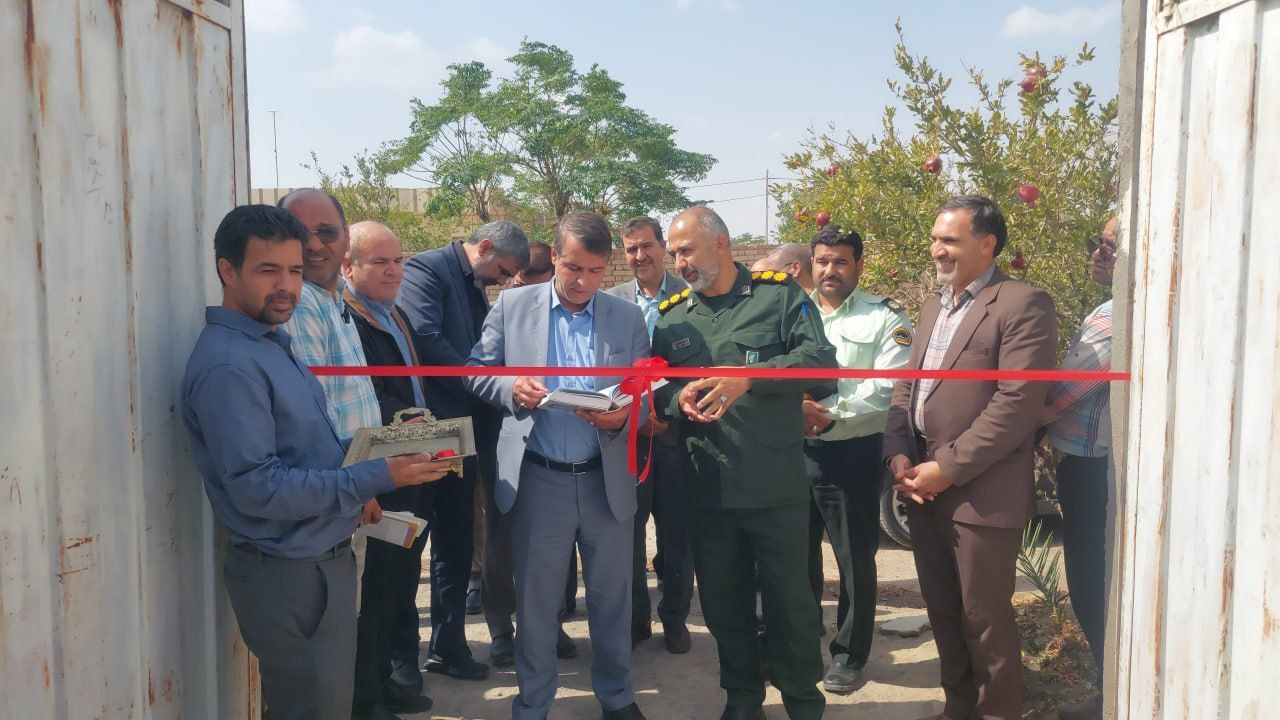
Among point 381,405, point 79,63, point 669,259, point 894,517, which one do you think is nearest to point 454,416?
point 381,405

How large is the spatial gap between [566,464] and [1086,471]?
2027 mm

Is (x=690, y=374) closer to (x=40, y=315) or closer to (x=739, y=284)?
(x=739, y=284)

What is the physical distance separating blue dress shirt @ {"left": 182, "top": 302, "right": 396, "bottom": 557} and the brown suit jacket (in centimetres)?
207

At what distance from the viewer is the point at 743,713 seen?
3.54 meters

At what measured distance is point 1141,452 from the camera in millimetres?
2406

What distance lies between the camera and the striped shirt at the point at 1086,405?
11.0 ft

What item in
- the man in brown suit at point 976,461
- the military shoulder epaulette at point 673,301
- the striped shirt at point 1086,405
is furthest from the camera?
the military shoulder epaulette at point 673,301

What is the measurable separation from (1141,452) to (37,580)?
276cm

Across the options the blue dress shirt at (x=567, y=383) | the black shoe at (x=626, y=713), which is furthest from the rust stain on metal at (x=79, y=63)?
the black shoe at (x=626, y=713)

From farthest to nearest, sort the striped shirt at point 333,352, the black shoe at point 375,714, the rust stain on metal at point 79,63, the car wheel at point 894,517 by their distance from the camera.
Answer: the car wheel at point 894,517 < the black shoe at point 375,714 < the striped shirt at point 333,352 < the rust stain on metal at point 79,63

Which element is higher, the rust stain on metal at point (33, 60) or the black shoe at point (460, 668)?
the rust stain on metal at point (33, 60)

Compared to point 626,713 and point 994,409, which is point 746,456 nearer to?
point 994,409

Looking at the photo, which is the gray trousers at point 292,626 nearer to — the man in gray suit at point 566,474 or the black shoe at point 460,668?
the man in gray suit at point 566,474

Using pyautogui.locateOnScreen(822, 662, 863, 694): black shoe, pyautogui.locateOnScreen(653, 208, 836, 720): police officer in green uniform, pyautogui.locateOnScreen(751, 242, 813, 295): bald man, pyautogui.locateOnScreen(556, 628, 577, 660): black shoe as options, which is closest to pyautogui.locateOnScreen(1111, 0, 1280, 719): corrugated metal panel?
pyautogui.locateOnScreen(653, 208, 836, 720): police officer in green uniform
